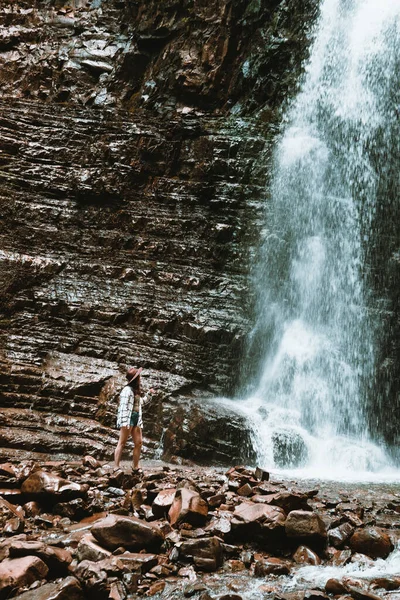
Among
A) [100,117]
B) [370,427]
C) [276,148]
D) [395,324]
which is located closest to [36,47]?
[100,117]

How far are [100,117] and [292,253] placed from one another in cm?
932

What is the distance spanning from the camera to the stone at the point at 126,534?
4449 millimetres

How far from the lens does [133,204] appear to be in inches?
706

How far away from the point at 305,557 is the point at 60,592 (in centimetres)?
235

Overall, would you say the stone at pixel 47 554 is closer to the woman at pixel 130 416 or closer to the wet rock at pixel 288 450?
the woman at pixel 130 416

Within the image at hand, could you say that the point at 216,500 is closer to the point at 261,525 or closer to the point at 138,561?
the point at 261,525

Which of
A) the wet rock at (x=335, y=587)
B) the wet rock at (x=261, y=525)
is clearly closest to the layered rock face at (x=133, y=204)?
the wet rock at (x=261, y=525)

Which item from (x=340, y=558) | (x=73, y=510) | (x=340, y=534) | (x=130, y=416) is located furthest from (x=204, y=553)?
(x=130, y=416)

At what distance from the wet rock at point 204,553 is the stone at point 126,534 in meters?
0.29

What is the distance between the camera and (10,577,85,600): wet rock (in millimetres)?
3486

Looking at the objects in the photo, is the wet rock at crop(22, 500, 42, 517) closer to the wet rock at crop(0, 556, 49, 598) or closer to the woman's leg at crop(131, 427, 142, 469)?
the wet rock at crop(0, 556, 49, 598)

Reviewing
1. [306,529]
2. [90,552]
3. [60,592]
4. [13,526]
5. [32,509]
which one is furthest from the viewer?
[32,509]

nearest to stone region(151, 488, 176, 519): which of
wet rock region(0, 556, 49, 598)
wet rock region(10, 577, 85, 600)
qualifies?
wet rock region(0, 556, 49, 598)

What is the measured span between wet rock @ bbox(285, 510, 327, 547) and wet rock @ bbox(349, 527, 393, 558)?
1.19 ft
